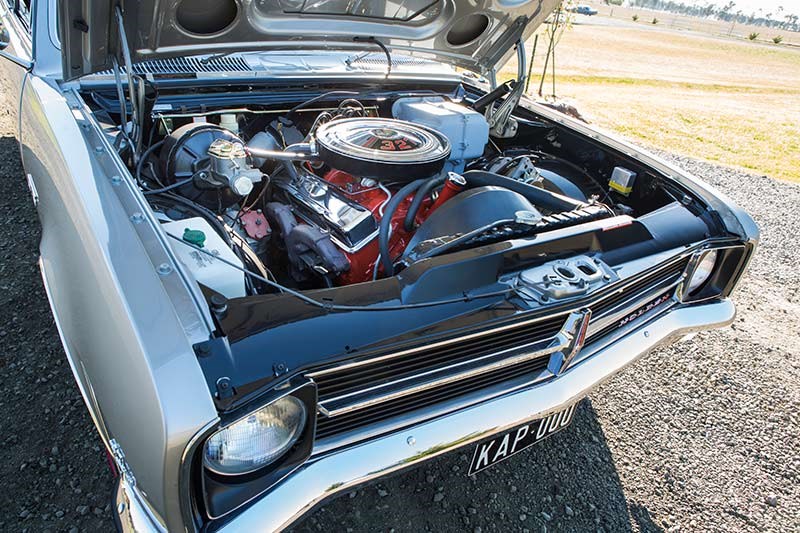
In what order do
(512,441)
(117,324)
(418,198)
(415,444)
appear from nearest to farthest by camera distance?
(117,324) → (415,444) → (512,441) → (418,198)

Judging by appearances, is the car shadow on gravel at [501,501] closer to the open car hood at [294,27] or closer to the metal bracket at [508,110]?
the metal bracket at [508,110]

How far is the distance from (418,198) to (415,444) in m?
0.84

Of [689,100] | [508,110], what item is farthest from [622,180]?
[689,100]

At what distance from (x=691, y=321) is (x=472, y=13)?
5.35 feet

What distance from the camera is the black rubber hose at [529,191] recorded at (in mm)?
1890

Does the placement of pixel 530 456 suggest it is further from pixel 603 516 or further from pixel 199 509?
pixel 199 509

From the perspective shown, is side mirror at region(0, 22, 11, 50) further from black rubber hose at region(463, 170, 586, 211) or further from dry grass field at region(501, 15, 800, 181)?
dry grass field at region(501, 15, 800, 181)

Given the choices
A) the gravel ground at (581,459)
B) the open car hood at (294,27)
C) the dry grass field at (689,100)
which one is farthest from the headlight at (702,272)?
the dry grass field at (689,100)

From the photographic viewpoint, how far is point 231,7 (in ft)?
6.30

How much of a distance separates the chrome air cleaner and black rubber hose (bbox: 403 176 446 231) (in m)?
0.07

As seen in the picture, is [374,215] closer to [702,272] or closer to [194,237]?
[194,237]

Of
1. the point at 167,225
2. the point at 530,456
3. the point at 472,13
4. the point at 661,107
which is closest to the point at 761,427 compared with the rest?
the point at 530,456

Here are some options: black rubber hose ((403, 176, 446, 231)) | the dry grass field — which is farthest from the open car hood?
the dry grass field

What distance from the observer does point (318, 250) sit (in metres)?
1.65
